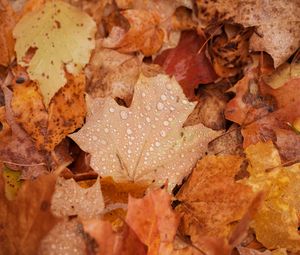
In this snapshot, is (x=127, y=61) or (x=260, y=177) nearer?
(x=260, y=177)

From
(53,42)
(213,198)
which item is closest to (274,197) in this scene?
(213,198)

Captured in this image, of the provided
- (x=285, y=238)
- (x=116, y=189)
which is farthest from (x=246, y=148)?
(x=116, y=189)

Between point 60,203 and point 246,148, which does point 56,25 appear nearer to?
point 60,203

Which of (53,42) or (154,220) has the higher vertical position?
(53,42)

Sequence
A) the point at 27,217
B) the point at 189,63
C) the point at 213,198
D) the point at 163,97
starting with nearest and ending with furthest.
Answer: the point at 27,217 → the point at 213,198 → the point at 163,97 → the point at 189,63

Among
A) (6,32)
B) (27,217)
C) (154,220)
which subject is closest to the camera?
(27,217)

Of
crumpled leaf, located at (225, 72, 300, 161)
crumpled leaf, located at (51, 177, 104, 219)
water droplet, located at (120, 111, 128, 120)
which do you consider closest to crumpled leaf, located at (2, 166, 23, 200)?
crumpled leaf, located at (51, 177, 104, 219)

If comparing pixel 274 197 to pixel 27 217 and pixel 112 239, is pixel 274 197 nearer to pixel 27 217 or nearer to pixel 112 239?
pixel 112 239
